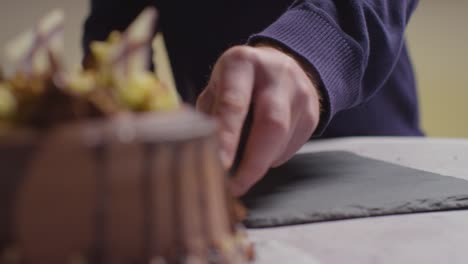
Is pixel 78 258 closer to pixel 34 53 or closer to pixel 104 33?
pixel 34 53

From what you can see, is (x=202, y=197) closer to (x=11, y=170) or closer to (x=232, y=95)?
(x=11, y=170)

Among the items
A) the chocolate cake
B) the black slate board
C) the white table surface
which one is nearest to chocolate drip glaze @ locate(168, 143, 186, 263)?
the chocolate cake

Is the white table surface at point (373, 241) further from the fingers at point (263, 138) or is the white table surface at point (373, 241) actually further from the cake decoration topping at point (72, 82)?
the cake decoration topping at point (72, 82)

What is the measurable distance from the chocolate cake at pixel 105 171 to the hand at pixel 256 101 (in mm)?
243

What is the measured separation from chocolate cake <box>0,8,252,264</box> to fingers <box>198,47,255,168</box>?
0.23 meters

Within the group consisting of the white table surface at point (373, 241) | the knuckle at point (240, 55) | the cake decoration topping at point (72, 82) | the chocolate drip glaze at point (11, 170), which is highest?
the cake decoration topping at point (72, 82)

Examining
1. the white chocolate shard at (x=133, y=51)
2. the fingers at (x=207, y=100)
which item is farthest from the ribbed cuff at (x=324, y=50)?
the white chocolate shard at (x=133, y=51)

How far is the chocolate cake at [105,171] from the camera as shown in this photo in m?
0.32

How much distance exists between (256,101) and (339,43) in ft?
0.70

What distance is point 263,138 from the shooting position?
662mm

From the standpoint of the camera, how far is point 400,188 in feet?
2.47

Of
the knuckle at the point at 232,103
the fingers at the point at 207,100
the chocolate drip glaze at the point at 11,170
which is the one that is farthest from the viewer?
the fingers at the point at 207,100

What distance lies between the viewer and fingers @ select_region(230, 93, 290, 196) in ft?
2.17

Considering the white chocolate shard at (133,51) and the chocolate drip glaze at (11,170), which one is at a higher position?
the white chocolate shard at (133,51)
